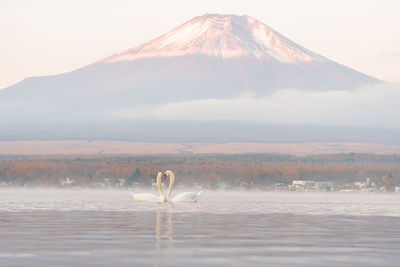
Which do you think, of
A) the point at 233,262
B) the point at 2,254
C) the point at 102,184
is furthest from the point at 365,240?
the point at 102,184

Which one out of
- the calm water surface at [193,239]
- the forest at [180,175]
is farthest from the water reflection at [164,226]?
the forest at [180,175]

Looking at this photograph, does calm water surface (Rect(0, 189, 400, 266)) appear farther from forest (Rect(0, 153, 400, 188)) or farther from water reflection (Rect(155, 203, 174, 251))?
forest (Rect(0, 153, 400, 188))

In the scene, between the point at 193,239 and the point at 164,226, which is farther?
the point at 164,226

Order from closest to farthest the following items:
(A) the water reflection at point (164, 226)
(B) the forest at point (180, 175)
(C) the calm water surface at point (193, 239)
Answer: (C) the calm water surface at point (193, 239) < (A) the water reflection at point (164, 226) < (B) the forest at point (180, 175)

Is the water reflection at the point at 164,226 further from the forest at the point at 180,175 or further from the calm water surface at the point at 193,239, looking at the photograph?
the forest at the point at 180,175

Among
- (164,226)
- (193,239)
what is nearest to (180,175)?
(164,226)

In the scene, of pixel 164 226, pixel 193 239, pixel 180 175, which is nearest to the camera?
pixel 193 239

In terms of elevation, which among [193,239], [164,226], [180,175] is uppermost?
[180,175]

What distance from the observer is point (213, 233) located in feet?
114

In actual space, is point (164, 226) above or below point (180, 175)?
below

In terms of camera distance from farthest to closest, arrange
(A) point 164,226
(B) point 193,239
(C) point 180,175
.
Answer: (C) point 180,175, (A) point 164,226, (B) point 193,239

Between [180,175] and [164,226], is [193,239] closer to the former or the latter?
[164,226]

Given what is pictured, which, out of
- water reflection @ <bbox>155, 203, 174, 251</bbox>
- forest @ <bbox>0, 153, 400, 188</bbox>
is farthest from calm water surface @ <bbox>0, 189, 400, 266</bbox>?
forest @ <bbox>0, 153, 400, 188</bbox>

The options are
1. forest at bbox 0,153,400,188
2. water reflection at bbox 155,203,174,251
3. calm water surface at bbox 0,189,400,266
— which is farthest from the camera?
forest at bbox 0,153,400,188
